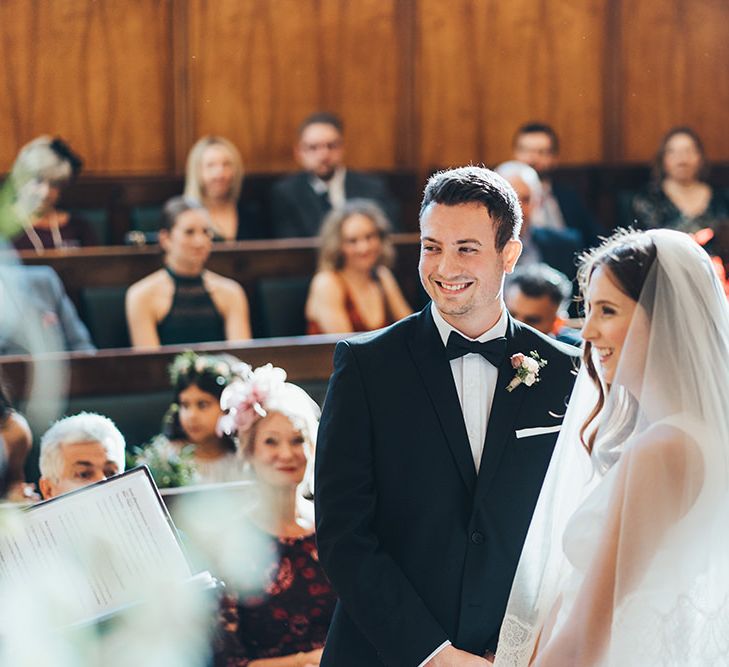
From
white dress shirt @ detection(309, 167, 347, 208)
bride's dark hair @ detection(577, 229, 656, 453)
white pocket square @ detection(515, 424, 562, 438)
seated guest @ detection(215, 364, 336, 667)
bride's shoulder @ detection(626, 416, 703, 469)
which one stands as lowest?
seated guest @ detection(215, 364, 336, 667)

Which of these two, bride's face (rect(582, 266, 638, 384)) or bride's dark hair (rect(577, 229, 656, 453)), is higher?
bride's dark hair (rect(577, 229, 656, 453))

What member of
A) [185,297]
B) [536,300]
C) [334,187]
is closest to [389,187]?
[334,187]

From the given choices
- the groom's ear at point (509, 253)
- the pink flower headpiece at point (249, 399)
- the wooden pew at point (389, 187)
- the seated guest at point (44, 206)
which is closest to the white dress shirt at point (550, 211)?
the wooden pew at point (389, 187)

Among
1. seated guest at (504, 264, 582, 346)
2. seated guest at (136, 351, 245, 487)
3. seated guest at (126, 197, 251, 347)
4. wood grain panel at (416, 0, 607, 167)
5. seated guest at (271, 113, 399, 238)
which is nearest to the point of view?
seated guest at (136, 351, 245, 487)

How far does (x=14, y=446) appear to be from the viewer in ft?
11.2

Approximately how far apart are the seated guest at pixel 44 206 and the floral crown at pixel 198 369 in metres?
1.97

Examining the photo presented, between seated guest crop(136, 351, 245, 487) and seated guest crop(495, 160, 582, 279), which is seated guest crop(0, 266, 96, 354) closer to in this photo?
seated guest crop(136, 351, 245, 487)

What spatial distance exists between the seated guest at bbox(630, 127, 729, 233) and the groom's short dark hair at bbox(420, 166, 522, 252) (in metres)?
4.62

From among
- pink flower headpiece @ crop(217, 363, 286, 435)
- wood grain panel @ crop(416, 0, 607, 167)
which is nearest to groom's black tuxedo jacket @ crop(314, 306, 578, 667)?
pink flower headpiece @ crop(217, 363, 286, 435)

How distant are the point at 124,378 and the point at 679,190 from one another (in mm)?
3711

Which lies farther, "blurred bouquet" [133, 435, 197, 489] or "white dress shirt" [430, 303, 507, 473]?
"blurred bouquet" [133, 435, 197, 489]

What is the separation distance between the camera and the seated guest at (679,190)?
6.59m

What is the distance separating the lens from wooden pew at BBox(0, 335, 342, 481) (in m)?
3.86

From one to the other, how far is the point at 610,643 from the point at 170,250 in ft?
11.7
